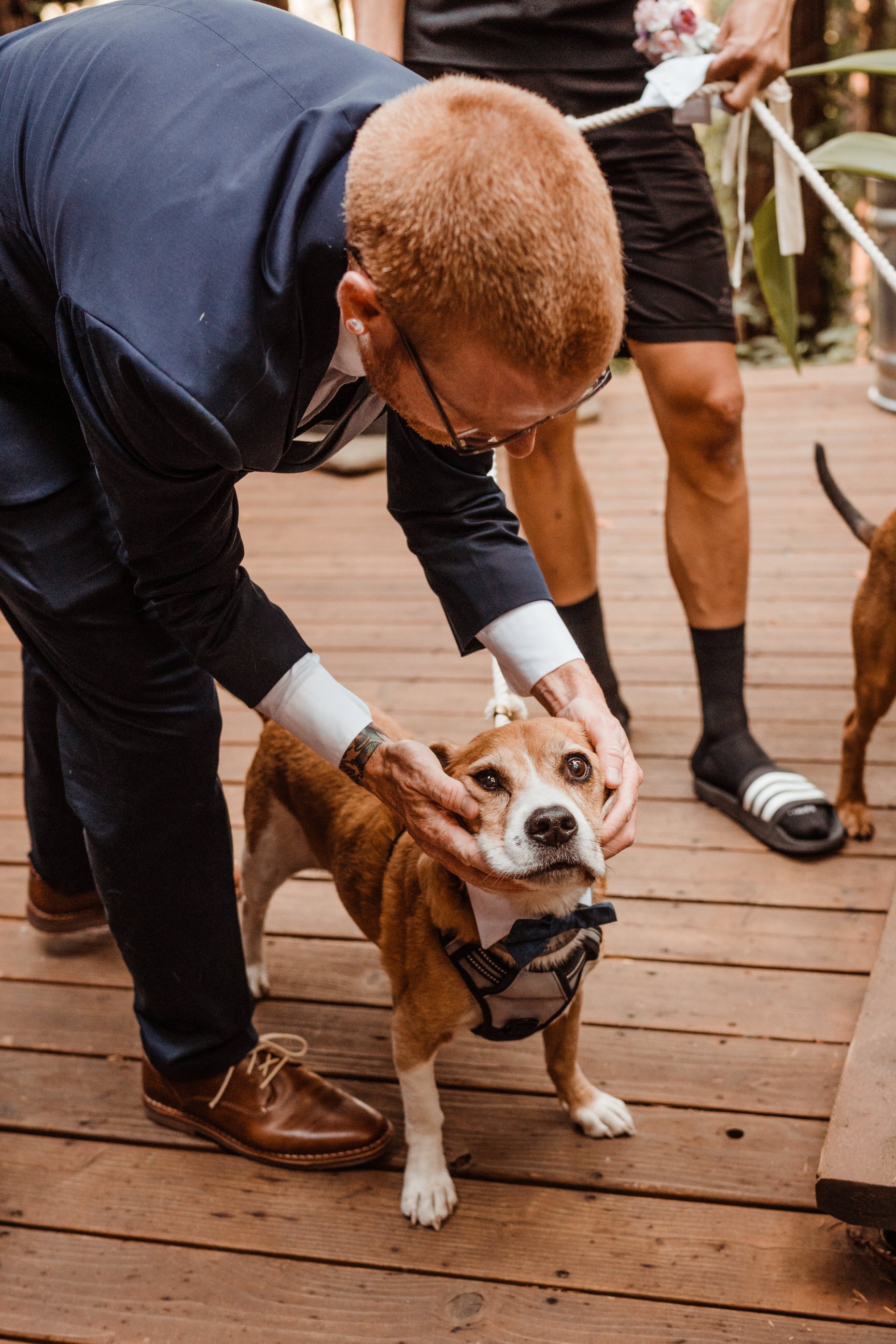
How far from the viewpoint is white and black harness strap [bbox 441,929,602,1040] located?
5.56ft

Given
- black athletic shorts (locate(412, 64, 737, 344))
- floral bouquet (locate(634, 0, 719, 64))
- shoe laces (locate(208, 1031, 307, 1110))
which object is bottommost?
shoe laces (locate(208, 1031, 307, 1110))

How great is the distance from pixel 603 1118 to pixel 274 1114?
552 mm

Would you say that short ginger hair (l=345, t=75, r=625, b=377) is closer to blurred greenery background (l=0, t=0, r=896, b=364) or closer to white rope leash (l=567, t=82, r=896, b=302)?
white rope leash (l=567, t=82, r=896, b=302)

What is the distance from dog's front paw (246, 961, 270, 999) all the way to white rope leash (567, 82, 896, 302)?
5.67ft

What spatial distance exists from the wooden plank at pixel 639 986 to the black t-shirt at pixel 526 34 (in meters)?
1.84

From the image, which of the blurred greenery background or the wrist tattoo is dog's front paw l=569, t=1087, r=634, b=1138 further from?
the blurred greenery background

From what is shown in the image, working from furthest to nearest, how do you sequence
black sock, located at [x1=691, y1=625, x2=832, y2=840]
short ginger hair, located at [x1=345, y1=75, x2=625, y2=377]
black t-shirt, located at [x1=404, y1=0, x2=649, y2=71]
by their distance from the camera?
1. black sock, located at [x1=691, y1=625, x2=832, y2=840]
2. black t-shirt, located at [x1=404, y1=0, x2=649, y2=71]
3. short ginger hair, located at [x1=345, y1=75, x2=625, y2=377]

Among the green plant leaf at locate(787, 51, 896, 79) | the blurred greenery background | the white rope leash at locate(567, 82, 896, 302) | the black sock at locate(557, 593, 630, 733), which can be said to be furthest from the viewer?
the blurred greenery background

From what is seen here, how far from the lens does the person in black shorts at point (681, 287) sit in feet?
7.89

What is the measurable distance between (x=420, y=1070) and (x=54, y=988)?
102 centimetres

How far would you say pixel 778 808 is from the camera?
8.56ft

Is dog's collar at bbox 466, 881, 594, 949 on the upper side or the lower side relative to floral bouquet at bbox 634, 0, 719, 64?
lower

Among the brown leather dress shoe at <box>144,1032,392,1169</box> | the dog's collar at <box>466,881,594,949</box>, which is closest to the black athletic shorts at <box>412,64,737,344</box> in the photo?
the dog's collar at <box>466,881,594,949</box>

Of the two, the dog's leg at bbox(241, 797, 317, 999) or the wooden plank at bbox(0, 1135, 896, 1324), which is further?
the dog's leg at bbox(241, 797, 317, 999)
